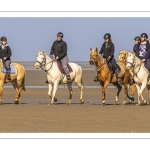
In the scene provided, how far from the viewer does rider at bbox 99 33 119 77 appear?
2808 centimetres

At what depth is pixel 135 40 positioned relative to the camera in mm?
29047

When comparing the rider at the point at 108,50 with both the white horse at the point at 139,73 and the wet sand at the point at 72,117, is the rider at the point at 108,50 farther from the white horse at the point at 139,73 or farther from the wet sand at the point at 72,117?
the wet sand at the point at 72,117

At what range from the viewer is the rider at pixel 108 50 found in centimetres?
2808

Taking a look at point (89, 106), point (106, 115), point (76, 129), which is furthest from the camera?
point (89, 106)

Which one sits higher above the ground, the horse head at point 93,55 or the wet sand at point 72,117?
the horse head at point 93,55

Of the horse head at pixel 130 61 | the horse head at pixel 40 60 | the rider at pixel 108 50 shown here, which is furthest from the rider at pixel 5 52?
the horse head at pixel 130 61

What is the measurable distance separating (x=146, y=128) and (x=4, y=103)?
1037cm

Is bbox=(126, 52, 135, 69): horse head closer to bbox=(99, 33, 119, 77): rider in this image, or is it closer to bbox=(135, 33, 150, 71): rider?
bbox=(135, 33, 150, 71): rider

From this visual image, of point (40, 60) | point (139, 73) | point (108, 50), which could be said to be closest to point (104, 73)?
point (108, 50)

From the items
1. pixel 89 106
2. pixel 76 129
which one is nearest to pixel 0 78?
pixel 89 106

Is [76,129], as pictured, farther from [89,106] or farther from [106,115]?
[89,106]

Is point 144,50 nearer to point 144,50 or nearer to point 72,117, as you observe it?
point 144,50

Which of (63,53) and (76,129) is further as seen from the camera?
(63,53)
